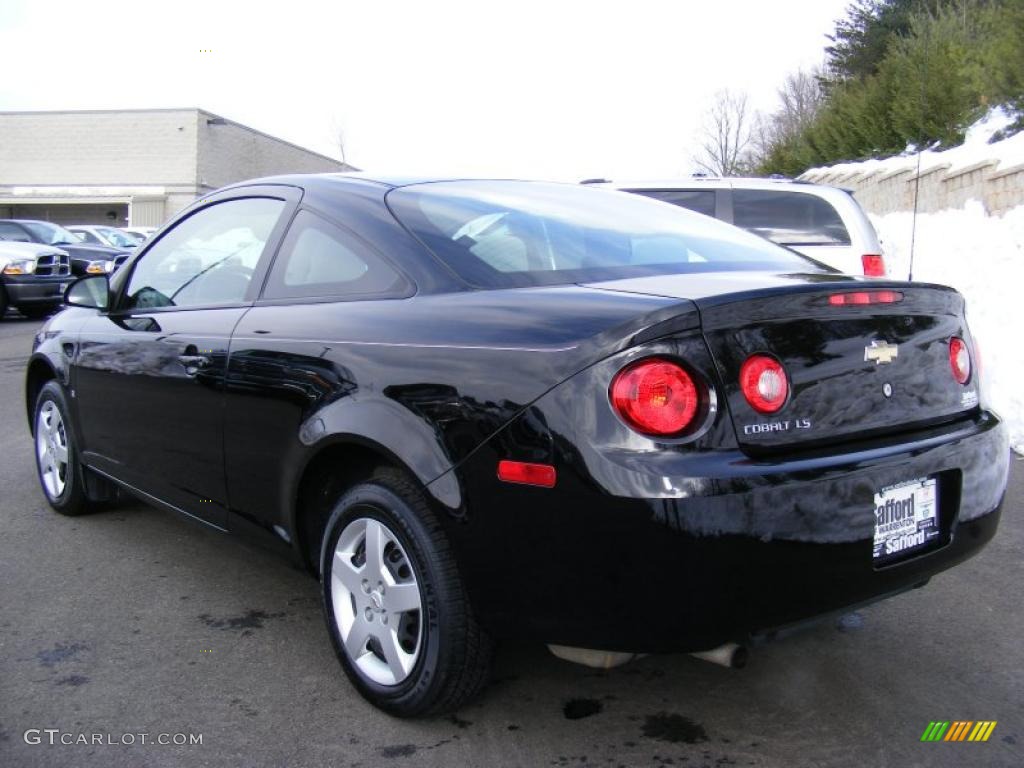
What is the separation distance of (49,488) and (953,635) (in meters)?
4.25

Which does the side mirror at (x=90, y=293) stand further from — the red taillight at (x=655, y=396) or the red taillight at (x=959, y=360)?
the red taillight at (x=959, y=360)

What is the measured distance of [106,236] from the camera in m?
24.5

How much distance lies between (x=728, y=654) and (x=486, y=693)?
0.91m

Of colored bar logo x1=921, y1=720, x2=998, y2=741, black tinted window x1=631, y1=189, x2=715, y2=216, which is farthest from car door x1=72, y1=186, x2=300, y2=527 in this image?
black tinted window x1=631, y1=189, x2=715, y2=216

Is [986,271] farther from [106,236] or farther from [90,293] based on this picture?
[106,236]

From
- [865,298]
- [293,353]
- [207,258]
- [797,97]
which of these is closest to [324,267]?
[293,353]

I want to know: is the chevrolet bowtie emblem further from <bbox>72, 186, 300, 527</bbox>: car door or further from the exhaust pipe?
<bbox>72, 186, 300, 527</bbox>: car door

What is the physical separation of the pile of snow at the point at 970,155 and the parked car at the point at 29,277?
13.3 metres

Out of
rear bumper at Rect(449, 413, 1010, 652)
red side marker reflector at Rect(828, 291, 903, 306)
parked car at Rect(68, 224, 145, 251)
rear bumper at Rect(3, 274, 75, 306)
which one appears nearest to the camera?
rear bumper at Rect(449, 413, 1010, 652)

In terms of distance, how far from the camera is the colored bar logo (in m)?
2.74

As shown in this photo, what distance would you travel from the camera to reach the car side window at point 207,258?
11.9 feet

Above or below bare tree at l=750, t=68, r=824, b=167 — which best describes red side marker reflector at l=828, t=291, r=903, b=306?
below

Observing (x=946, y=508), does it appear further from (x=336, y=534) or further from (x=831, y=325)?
(x=336, y=534)

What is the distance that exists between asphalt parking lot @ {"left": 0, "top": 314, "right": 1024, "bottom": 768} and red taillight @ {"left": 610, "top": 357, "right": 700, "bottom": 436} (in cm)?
68
